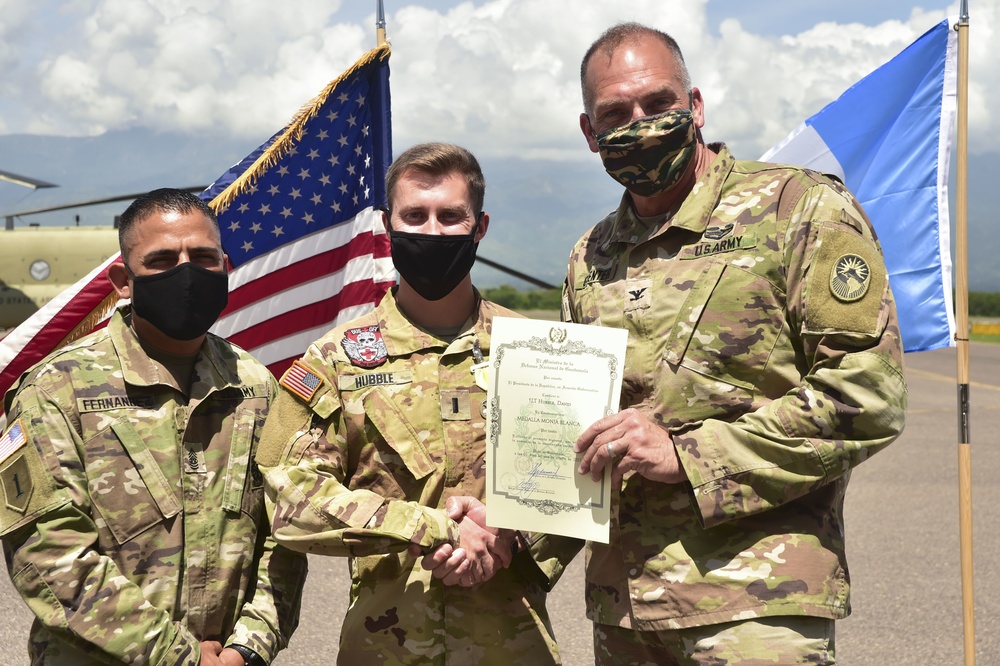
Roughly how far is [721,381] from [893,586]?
16.1 ft

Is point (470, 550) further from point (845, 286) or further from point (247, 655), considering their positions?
point (845, 286)

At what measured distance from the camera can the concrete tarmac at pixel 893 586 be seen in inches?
208

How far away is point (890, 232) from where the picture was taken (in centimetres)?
518

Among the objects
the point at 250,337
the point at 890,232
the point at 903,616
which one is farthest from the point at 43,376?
the point at 903,616

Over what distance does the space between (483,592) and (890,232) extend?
367 centimetres

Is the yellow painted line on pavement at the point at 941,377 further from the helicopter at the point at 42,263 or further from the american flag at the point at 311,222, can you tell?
the helicopter at the point at 42,263

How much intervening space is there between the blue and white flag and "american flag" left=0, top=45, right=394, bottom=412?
2.26 metres

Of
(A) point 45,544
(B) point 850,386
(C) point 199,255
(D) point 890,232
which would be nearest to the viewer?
(B) point 850,386

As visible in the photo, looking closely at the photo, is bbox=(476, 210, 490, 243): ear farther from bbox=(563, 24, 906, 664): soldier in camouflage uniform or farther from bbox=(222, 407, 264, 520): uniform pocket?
bbox=(222, 407, 264, 520): uniform pocket

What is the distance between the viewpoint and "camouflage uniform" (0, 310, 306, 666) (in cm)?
230

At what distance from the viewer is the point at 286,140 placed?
4.67 metres

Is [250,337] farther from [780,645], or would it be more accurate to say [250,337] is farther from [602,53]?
[780,645]

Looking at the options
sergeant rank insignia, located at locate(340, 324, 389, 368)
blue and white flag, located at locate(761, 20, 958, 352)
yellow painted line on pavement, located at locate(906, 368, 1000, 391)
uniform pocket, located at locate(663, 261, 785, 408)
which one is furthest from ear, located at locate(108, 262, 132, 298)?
yellow painted line on pavement, located at locate(906, 368, 1000, 391)

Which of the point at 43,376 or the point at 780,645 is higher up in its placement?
the point at 43,376
